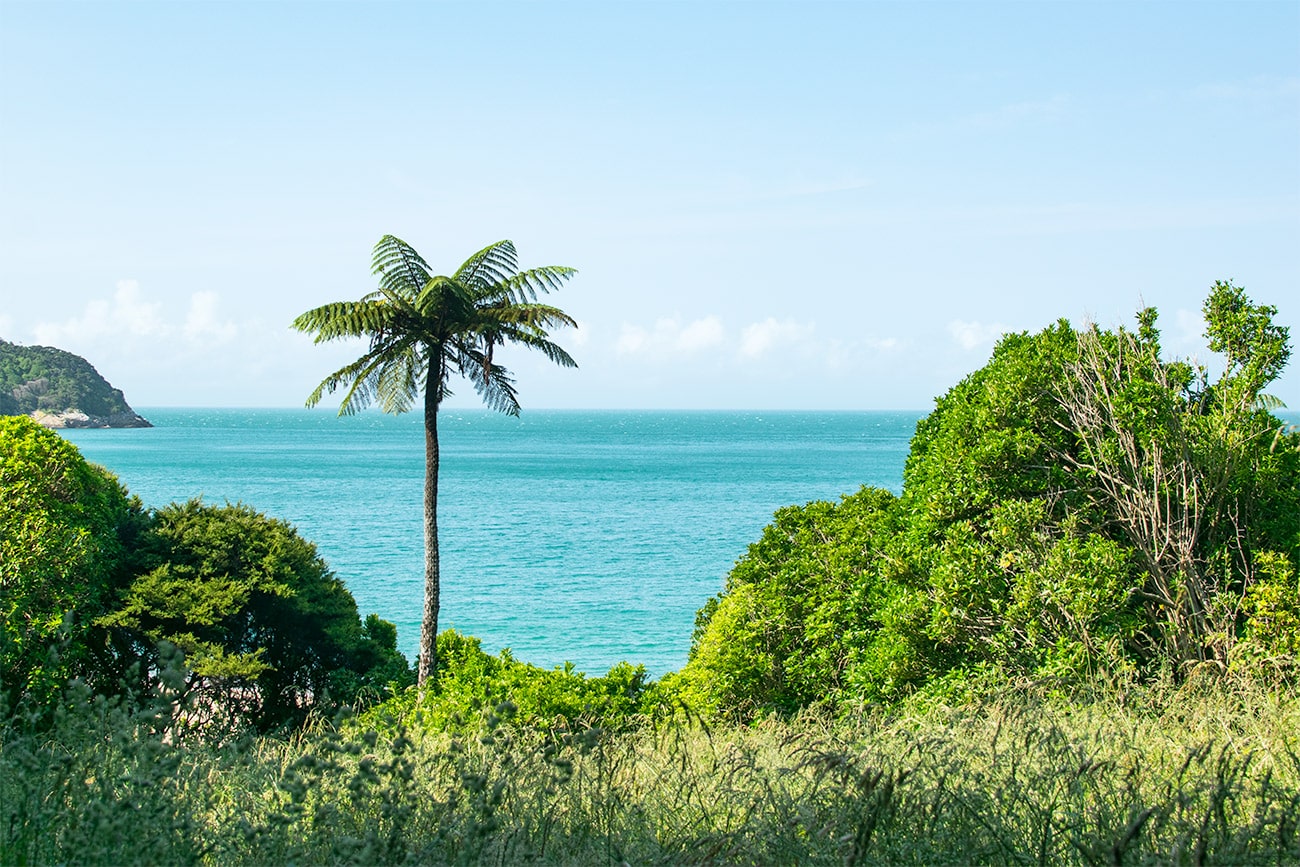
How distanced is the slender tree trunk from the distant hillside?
138125 mm

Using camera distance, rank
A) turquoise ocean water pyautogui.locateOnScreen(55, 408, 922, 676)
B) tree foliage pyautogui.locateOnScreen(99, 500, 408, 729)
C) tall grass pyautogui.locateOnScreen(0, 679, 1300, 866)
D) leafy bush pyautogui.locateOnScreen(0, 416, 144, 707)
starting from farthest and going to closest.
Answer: turquoise ocean water pyautogui.locateOnScreen(55, 408, 922, 676)
tree foliage pyautogui.locateOnScreen(99, 500, 408, 729)
leafy bush pyautogui.locateOnScreen(0, 416, 144, 707)
tall grass pyautogui.locateOnScreen(0, 679, 1300, 866)

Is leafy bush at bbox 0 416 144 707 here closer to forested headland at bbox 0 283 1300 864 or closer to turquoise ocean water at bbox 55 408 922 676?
forested headland at bbox 0 283 1300 864

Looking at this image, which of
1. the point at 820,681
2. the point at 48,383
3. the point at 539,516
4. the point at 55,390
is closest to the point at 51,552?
Answer: the point at 820,681

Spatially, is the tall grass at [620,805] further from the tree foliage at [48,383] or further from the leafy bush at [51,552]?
the tree foliage at [48,383]

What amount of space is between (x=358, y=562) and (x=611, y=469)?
6507 cm

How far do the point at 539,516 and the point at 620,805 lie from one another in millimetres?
64467

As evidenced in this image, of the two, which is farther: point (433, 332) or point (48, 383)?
point (48, 383)

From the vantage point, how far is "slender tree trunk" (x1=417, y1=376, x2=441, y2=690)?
18.3m

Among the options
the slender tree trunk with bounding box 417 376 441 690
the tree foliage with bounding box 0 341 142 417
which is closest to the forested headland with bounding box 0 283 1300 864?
the slender tree trunk with bounding box 417 376 441 690

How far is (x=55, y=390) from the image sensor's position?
159 meters

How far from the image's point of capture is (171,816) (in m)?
3.42

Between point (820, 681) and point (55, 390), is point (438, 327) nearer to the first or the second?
point (820, 681)

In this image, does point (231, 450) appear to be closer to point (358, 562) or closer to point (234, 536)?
point (358, 562)

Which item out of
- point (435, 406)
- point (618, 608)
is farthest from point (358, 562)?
point (435, 406)
